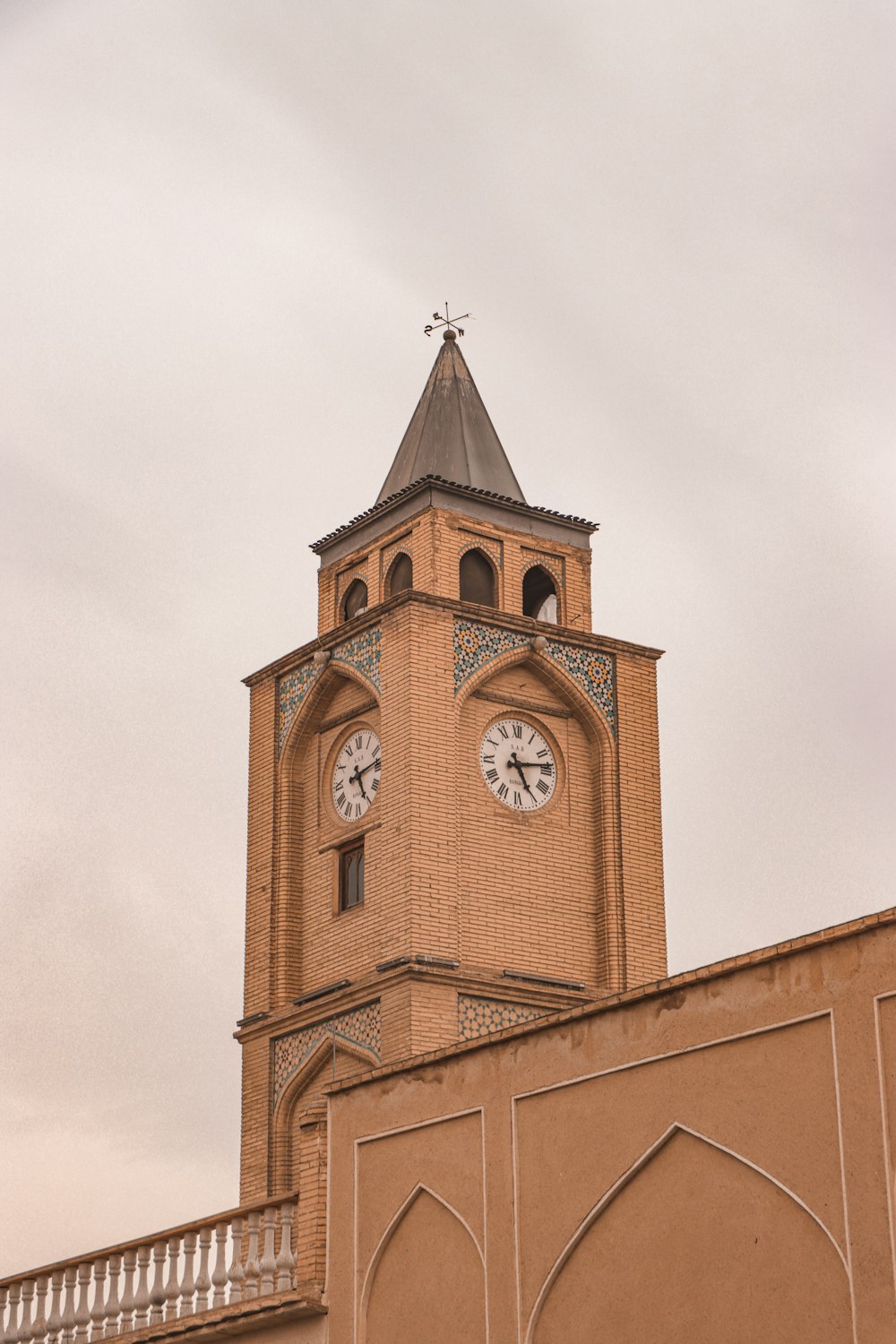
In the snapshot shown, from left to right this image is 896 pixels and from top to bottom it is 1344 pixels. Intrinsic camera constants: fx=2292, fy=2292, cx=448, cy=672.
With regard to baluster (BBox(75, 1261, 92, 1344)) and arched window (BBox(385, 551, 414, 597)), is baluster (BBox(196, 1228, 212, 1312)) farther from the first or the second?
arched window (BBox(385, 551, 414, 597))

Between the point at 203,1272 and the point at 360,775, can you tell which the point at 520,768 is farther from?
the point at 203,1272

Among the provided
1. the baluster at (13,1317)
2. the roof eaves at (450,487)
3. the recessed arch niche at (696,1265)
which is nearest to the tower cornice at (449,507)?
the roof eaves at (450,487)

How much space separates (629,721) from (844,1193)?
13452mm

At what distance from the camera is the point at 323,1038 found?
73.0 feet

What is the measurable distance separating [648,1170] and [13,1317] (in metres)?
6.16

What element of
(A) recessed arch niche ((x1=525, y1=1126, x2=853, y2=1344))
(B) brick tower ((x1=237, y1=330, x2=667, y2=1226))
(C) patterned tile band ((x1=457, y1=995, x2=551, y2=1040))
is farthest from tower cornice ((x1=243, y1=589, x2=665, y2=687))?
(A) recessed arch niche ((x1=525, y1=1126, x2=853, y2=1344))

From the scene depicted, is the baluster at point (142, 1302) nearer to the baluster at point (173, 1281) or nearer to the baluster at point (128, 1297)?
the baluster at point (128, 1297)

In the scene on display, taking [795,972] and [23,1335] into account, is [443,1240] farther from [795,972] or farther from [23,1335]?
[23,1335]

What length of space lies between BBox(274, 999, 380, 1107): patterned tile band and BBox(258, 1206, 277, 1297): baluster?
736cm

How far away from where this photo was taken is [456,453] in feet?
82.0

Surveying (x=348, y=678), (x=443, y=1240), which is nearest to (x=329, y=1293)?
(x=443, y=1240)

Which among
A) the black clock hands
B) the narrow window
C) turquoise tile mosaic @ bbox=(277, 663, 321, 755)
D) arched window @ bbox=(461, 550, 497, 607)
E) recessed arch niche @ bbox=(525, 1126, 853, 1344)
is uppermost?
arched window @ bbox=(461, 550, 497, 607)

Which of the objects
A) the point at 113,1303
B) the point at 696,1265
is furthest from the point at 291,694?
the point at 696,1265

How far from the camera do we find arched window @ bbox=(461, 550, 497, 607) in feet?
79.6
